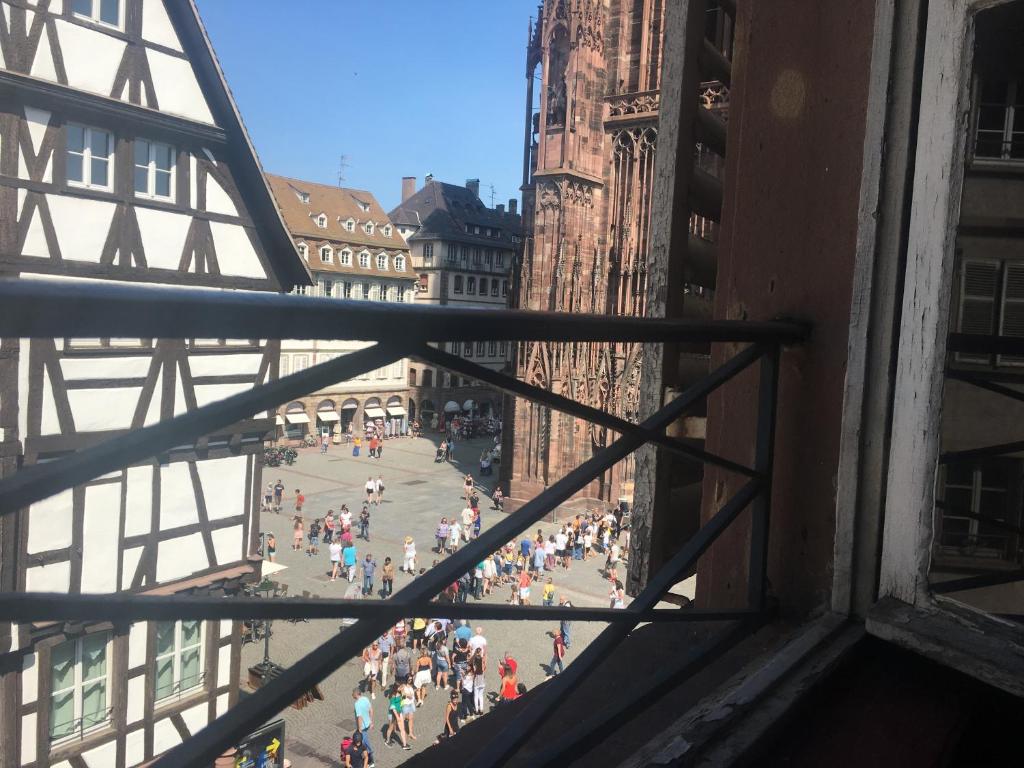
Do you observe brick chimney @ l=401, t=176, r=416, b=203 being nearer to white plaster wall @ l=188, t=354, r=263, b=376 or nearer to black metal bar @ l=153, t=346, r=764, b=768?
white plaster wall @ l=188, t=354, r=263, b=376

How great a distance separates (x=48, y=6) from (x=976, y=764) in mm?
8464

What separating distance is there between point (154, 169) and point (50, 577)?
13.0 feet

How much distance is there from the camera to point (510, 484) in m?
26.6

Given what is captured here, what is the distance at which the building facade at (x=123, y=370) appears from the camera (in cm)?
718

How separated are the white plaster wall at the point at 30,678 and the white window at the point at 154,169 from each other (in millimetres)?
4301

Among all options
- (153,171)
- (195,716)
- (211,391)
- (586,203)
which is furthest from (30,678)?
(586,203)

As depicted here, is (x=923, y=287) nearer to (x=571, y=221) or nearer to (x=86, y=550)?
(x=86, y=550)

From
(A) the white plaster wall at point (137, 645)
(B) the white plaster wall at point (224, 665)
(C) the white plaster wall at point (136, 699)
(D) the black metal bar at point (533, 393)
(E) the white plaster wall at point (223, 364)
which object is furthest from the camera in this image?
(B) the white plaster wall at point (224, 665)

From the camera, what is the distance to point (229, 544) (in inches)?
358

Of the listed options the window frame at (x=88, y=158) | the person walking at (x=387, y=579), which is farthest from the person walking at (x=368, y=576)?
the window frame at (x=88, y=158)

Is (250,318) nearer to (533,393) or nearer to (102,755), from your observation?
(533,393)

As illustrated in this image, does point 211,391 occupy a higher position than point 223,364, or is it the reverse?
point 223,364

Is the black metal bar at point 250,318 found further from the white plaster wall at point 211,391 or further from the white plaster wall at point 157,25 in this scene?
the white plaster wall at point 157,25

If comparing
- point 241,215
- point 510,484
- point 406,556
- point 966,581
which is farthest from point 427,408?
point 966,581
